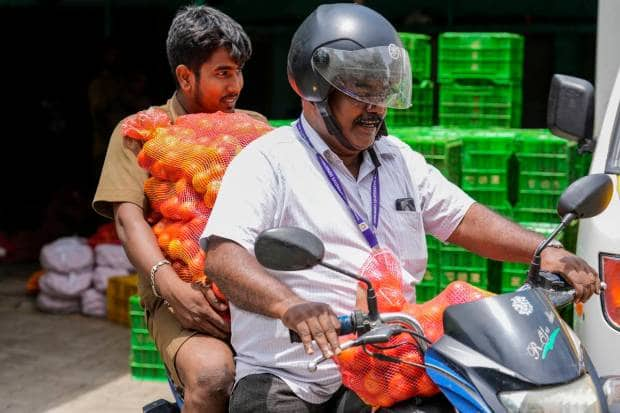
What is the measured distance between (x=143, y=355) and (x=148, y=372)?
117mm

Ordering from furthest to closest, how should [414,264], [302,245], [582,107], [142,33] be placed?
[142,33] → [582,107] → [414,264] → [302,245]

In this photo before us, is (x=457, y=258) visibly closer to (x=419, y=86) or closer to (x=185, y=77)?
(x=419, y=86)

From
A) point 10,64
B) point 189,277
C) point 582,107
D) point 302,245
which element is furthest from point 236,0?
point 302,245

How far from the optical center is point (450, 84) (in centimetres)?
831

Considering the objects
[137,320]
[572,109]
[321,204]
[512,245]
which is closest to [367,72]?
[321,204]

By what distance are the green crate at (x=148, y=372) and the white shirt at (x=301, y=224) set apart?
3.92m

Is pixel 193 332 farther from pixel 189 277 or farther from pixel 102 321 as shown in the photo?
pixel 102 321

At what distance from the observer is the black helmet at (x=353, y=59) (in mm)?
3121

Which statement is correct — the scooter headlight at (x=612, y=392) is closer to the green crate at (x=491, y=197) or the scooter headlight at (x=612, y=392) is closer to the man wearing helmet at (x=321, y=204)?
the man wearing helmet at (x=321, y=204)

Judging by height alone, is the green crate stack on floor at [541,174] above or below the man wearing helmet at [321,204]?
below

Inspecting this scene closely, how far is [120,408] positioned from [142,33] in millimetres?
8479

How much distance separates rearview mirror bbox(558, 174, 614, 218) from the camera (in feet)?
9.98

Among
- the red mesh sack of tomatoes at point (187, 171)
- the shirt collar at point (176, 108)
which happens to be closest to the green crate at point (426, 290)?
the shirt collar at point (176, 108)

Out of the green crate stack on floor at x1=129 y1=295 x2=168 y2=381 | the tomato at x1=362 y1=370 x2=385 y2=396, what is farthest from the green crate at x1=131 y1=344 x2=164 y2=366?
the tomato at x1=362 y1=370 x2=385 y2=396
